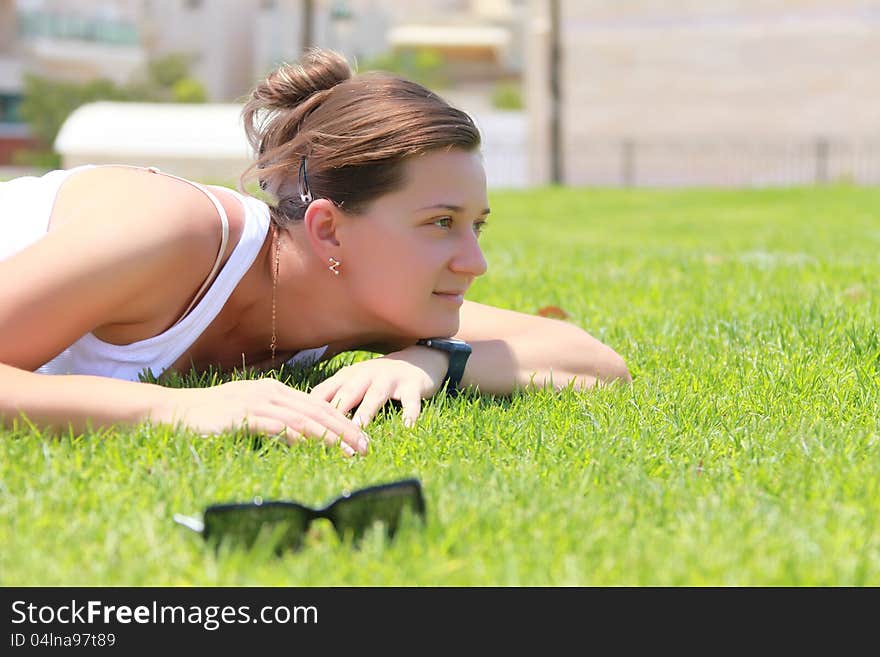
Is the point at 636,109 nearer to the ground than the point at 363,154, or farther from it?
nearer to the ground

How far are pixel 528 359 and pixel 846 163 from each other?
1203 inches

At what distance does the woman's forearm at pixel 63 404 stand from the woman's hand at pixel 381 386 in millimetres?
496

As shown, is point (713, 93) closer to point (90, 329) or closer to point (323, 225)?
point (323, 225)

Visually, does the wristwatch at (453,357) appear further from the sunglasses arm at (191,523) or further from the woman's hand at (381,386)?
the sunglasses arm at (191,523)

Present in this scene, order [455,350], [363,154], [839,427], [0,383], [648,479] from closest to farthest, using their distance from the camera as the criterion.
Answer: [648,479] < [0,383] < [839,427] < [363,154] < [455,350]

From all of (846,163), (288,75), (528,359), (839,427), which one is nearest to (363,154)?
(288,75)

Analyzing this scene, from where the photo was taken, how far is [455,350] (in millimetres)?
3432

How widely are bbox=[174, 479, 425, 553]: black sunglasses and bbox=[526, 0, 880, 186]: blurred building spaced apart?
98.1 ft

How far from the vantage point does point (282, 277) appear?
11.5 ft

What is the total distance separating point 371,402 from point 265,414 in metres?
0.40

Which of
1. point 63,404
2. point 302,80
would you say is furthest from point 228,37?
point 63,404

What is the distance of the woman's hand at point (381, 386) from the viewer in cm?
308

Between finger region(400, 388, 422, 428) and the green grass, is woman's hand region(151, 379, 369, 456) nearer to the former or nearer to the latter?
the green grass
